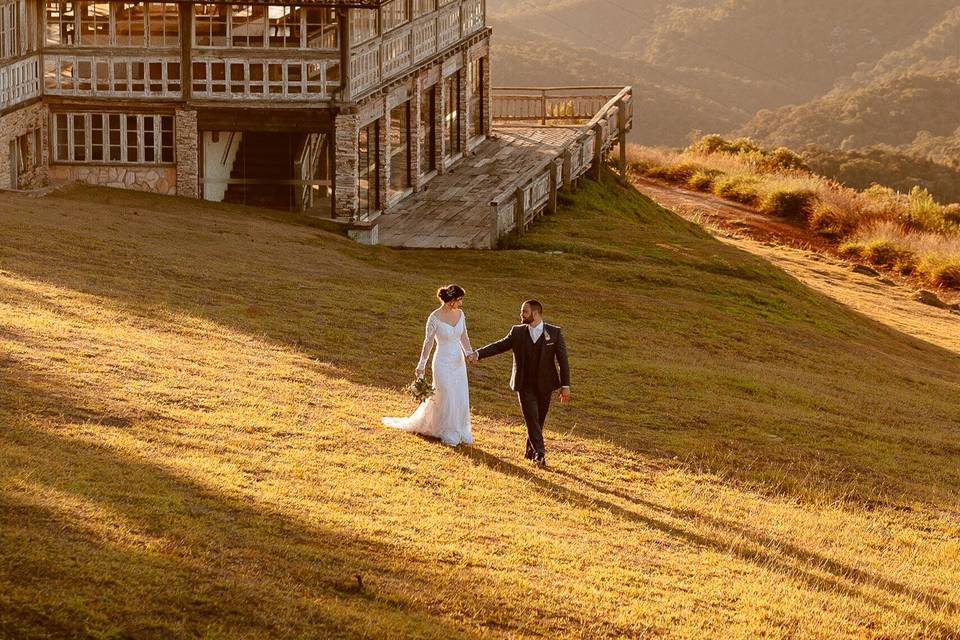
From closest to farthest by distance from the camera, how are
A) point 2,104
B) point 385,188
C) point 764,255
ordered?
point 2,104
point 385,188
point 764,255

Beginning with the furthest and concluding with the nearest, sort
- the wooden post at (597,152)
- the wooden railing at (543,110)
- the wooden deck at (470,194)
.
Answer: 1. the wooden railing at (543,110)
2. the wooden post at (597,152)
3. the wooden deck at (470,194)

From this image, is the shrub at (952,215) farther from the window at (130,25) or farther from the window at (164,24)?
the window at (130,25)

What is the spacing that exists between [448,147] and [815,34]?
147040mm

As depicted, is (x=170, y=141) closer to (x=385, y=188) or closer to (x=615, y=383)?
(x=385, y=188)

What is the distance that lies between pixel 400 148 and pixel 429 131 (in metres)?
3.08

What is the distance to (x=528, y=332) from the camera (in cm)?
1474

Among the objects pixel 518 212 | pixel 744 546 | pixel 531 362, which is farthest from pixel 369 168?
pixel 744 546

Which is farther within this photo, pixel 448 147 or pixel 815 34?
pixel 815 34

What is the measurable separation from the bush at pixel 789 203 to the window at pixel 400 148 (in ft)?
53.7

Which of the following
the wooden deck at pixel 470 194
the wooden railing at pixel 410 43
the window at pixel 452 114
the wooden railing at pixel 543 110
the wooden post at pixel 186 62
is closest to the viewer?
Result: the wooden deck at pixel 470 194

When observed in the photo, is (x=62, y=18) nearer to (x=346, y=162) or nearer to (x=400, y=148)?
(x=346, y=162)

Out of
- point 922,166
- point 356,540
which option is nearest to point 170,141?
point 356,540

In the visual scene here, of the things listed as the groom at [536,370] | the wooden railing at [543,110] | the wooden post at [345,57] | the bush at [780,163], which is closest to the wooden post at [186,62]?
the wooden post at [345,57]

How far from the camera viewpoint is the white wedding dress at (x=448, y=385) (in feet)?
48.9
